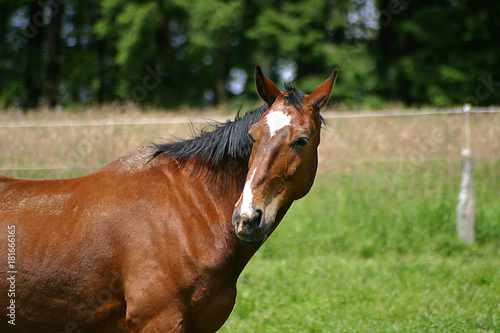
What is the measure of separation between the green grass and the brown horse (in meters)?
1.91

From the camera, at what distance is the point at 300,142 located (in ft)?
8.00

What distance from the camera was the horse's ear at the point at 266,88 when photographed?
2645 mm

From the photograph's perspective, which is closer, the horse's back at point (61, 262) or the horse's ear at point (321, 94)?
the horse's back at point (61, 262)

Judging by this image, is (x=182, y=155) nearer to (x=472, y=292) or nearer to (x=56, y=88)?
(x=472, y=292)

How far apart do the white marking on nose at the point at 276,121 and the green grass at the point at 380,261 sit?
92.3 inches

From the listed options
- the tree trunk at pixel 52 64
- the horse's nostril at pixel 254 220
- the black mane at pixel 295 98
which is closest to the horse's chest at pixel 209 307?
the horse's nostril at pixel 254 220

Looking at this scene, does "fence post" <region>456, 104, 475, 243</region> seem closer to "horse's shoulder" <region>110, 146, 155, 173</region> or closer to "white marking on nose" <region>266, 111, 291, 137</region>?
"white marking on nose" <region>266, 111, 291, 137</region>

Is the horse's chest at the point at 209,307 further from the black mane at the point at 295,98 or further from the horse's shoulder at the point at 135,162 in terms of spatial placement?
the black mane at the point at 295,98

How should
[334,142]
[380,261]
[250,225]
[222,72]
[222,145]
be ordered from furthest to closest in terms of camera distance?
[222,72]
[334,142]
[380,261]
[222,145]
[250,225]

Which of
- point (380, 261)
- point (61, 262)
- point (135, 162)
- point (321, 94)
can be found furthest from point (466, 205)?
point (61, 262)

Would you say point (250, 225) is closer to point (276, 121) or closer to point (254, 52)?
point (276, 121)

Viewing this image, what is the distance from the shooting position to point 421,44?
18734 mm

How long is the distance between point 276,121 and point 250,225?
62cm

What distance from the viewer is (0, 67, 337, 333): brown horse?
2.28 meters
